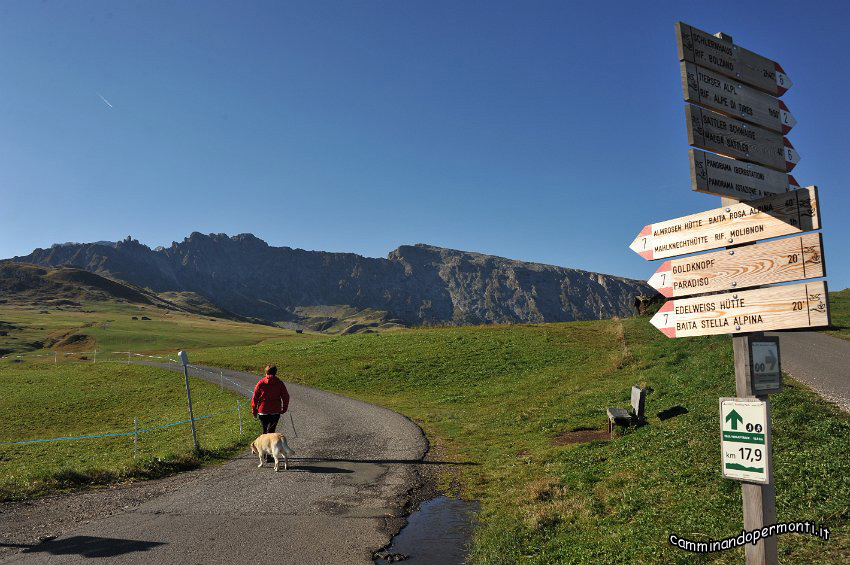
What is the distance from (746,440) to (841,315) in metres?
54.8

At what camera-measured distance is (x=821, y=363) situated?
2708 cm

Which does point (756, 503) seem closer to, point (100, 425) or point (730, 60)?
point (730, 60)

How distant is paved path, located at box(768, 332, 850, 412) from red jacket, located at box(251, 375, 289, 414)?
1719 cm

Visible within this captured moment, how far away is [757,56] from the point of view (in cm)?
709

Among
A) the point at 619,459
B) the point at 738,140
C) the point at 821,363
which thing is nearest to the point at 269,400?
the point at 619,459

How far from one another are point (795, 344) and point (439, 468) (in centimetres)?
3052

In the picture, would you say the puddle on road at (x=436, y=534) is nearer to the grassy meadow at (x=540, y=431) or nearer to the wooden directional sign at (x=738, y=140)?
the grassy meadow at (x=540, y=431)

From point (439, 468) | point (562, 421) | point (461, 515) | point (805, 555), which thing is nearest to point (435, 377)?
point (562, 421)

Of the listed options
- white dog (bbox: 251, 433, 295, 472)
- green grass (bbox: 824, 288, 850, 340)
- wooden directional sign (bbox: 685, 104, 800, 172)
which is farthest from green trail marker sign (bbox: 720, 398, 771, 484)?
green grass (bbox: 824, 288, 850, 340)

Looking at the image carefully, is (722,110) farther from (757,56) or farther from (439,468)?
(439,468)

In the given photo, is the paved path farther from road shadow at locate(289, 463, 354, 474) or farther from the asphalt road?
road shadow at locate(289, 463, 354, 474)

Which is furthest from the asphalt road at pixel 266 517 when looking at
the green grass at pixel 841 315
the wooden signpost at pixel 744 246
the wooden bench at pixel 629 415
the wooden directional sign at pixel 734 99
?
the green grass at pixel 841 315

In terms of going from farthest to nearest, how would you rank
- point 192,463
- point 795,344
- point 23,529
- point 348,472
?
point 795,344, point 192,463, point 348,472, point 23,529

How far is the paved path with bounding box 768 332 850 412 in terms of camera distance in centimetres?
1967
